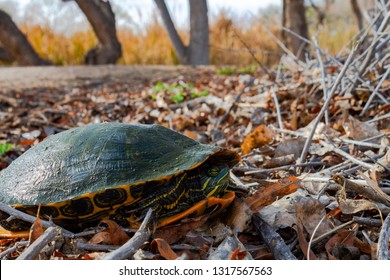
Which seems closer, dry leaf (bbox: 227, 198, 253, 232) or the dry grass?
dry leaf (bbox: 227, 198, 253, 232)

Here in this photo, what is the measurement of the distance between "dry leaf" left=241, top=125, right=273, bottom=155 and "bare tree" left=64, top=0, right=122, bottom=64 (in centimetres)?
886

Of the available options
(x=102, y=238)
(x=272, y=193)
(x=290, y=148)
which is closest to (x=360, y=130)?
(x=290, y=148)

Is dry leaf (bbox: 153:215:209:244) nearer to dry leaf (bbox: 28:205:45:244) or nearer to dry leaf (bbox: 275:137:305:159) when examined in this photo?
dry leaf (bbox: 28:205:45:244)

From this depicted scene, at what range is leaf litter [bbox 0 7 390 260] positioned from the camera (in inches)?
78.0

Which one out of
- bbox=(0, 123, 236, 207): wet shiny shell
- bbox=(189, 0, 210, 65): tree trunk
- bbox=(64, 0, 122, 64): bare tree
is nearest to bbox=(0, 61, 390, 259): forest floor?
bbox=(0, 123, 236, 207): wet shiny shell

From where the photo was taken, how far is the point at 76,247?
79.1 inches

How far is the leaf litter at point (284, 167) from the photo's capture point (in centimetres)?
198

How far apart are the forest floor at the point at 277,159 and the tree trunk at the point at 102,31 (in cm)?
530

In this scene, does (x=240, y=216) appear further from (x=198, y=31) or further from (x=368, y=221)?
(x=198, y=31)

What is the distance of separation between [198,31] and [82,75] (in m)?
3.89

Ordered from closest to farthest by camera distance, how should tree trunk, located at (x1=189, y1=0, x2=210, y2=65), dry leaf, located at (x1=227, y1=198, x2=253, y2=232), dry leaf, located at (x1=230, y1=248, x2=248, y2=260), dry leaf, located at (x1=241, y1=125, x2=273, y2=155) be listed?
dry leaf, located at (x1=230, y1=248, x2=248, y2=260) < dry leaf, located at (x1=227, y1=198, x2=253, y2=232) < dry leaf, located at (x1=241, y1=125, x2=273, y2=155) < tree trunk, located at (x1=189, y1=0, x2=210, y2=65)

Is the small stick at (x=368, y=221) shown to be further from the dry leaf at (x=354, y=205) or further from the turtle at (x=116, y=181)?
the turtle at (x=116, y=181)

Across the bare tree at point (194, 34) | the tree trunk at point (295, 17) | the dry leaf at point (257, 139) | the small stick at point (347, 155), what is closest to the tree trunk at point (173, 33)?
the bare tree at point (194, 34)
